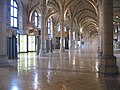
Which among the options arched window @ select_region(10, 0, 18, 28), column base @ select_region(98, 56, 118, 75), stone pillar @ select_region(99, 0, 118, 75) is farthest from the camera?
Result: arched window @ select_region(10, 0, 18, 28)

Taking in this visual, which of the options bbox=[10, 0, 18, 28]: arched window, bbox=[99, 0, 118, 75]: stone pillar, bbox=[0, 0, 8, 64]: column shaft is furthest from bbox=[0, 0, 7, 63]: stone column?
bbox=[10, 0, 18, 28]: arched window

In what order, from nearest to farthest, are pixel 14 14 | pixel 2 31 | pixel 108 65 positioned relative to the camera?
1. pixel 108 65
2. pixel 2 31
3. pixel 14 14

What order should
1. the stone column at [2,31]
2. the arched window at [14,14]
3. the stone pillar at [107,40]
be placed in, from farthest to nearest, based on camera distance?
the arched window at [14,14], the stone column at [2,31], the stone pillar at [107,40]

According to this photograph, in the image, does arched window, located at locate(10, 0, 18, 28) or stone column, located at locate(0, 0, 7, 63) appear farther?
arched window, located at locate(10, 0, 18, 28)

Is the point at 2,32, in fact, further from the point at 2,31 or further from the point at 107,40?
the point at 107,40

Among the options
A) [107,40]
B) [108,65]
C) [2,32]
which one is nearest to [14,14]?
[2,32]

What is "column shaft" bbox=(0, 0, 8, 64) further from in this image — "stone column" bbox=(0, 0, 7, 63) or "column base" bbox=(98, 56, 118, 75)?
"column base" bbox=(98, 56, 118, 75)

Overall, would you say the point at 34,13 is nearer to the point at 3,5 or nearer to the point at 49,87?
the point at 3,5

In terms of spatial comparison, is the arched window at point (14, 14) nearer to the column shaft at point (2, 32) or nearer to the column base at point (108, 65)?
the column shaft at point (2, 32)

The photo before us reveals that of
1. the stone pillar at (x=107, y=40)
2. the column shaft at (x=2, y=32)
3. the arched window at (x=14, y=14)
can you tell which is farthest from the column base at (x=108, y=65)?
the arched window at (x=14, y=14)

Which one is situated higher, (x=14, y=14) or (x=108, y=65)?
(x=14, y=14)

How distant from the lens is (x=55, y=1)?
41719 millimetres

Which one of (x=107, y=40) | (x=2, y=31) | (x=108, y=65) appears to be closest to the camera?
(x=108, y=65)

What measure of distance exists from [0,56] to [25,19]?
27.3 meters
